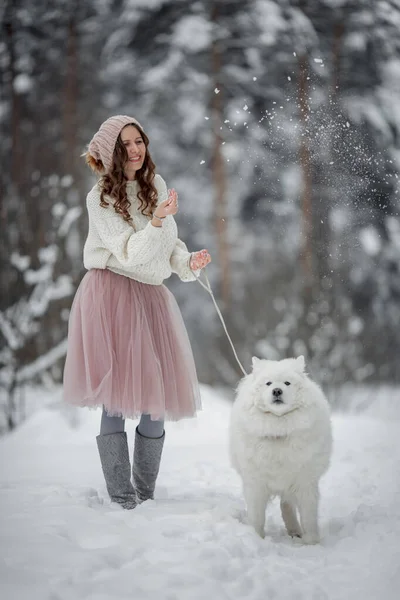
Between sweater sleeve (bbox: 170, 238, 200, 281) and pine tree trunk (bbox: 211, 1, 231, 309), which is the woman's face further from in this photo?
pine tree trunk (bbox: 211, 1, 231, 309)

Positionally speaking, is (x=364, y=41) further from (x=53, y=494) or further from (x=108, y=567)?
(x=108, y=567)

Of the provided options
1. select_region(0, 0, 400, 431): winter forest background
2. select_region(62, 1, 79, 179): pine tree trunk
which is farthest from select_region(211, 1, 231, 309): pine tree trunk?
select_region(62, 1, 79, 179): pine tree trunk

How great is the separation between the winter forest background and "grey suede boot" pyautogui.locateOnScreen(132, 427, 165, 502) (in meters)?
4.03

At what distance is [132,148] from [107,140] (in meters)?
0.12

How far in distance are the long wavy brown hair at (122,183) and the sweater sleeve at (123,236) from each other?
41 millimetres

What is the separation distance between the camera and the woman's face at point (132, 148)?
3.01m

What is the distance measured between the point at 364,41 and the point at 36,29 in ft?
13.1

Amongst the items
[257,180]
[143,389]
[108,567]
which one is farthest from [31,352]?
[108,567]

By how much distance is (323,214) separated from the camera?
8.03 m

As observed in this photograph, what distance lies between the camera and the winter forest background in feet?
24.8

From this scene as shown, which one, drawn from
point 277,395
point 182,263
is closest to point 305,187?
point 182,263

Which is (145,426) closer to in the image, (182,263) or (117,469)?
(117,469)

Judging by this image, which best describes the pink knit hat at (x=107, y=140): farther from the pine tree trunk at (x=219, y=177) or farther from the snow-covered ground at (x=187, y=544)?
the pine tree trunk at (x=219, y=177)

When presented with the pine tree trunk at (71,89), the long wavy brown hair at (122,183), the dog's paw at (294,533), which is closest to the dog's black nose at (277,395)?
the dog's paw at (294,533)
